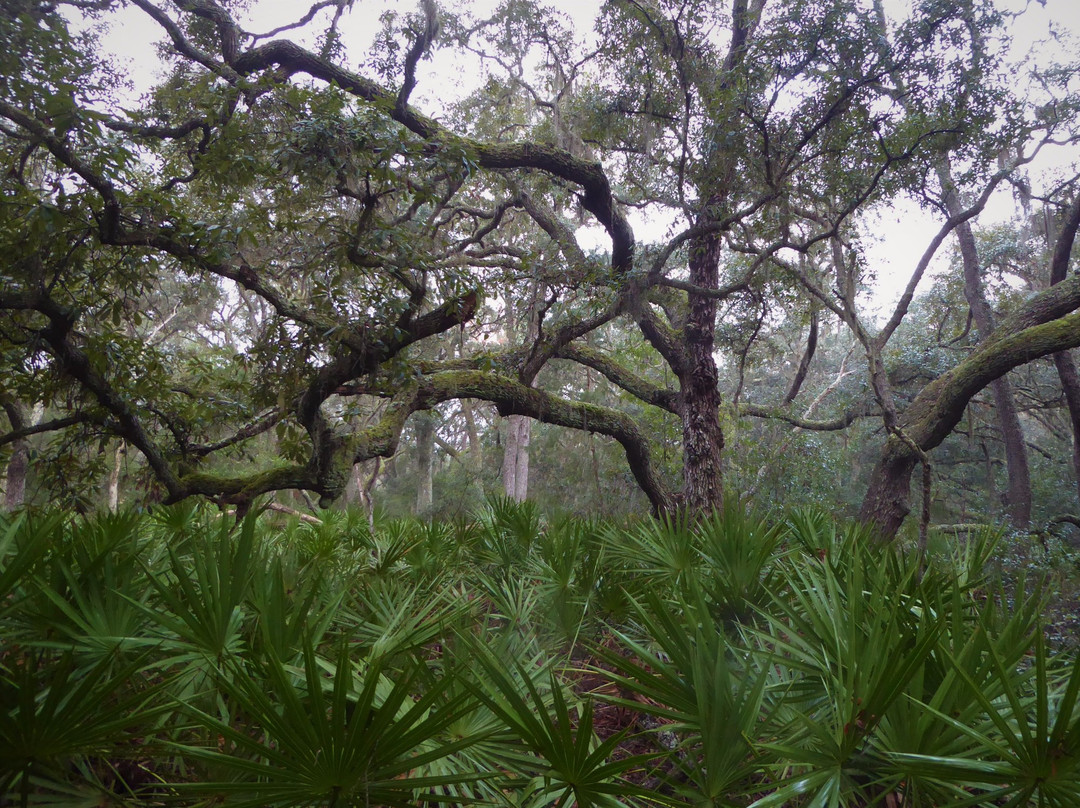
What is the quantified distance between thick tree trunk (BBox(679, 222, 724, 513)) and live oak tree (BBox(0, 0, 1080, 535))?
0.03 meters

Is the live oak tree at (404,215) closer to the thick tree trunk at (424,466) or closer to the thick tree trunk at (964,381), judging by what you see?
the thick tree trunk at (964,381)

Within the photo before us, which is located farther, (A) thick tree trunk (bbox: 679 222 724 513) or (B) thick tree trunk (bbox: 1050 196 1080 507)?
(B) thick tree trunk (bbox: 1050 196 1080 507)

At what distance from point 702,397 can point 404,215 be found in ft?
13.3

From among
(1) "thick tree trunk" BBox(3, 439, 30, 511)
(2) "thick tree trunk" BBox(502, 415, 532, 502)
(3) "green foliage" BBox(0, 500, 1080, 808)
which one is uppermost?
(2) "thick tree trunk" BBox(502, 415, 532, 502)

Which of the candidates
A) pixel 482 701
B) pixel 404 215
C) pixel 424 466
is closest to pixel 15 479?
pixel 404 215

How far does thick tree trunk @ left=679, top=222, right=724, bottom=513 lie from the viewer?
6902mm

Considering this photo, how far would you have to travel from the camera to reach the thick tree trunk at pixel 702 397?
6902 millimetres

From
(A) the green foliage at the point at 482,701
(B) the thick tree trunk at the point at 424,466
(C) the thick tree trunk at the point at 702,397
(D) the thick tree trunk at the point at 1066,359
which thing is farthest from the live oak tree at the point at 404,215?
(B) the thick tree trunk at the point at 424,466

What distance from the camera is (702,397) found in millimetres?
7090

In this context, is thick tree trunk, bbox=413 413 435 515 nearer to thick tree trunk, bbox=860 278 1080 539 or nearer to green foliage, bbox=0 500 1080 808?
thick tree trunk, bbox=860 278 1080 539

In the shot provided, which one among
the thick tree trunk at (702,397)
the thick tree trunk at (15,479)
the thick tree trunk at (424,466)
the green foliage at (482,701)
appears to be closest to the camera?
the green foliage at (482,701)

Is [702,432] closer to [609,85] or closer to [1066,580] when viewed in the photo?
[1066,580]

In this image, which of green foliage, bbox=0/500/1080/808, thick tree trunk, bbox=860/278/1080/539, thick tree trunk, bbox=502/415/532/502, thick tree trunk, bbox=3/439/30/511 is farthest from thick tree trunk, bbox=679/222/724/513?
thick tree trunk, bbox=3/439/30/511

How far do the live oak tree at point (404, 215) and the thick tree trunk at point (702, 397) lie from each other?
0.09 feet
